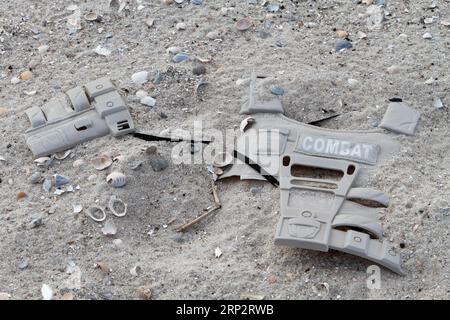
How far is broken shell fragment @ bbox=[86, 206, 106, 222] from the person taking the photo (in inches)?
120

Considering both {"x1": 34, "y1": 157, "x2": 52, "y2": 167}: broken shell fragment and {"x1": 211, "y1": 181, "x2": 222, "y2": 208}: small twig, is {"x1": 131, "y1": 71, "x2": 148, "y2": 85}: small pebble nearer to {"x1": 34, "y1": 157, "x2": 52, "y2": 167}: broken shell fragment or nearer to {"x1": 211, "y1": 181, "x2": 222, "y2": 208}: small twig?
{"x1": 34, "y1": 157, "x2": 52, "y2": 167}: broken shell fragment

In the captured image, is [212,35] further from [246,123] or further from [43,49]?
[43,49]

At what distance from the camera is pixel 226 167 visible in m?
3.27

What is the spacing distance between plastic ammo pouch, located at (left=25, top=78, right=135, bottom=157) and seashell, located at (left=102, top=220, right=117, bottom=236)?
0.49 meters

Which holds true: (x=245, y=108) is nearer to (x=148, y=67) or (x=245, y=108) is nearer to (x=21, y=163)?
(x=148, y=67)

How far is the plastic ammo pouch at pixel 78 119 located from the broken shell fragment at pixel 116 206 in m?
0.39

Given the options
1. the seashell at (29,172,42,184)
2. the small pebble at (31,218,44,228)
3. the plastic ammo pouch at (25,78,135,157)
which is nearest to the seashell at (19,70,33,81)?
the plastic ammo pouch at (25,78,135,157)

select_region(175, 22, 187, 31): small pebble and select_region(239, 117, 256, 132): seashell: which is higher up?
select_region(175, 22, 187, 31): small pebble

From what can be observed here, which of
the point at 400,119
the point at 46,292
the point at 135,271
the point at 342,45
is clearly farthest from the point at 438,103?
the point at 46,292

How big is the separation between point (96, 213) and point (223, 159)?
558 mm

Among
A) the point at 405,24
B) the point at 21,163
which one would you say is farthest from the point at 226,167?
the point at 405,24

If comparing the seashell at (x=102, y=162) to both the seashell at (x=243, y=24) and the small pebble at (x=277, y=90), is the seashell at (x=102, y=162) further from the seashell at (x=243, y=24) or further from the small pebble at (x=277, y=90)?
the seashell at (x=243, y=24)

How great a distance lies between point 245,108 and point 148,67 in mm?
547

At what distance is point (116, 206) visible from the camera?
3.09 meters
